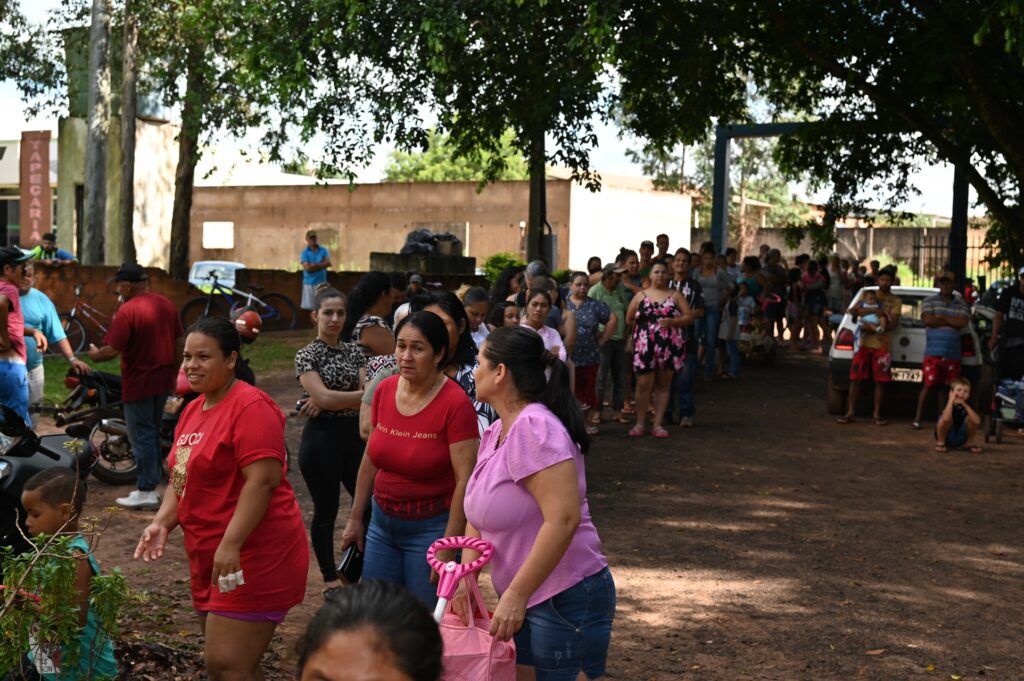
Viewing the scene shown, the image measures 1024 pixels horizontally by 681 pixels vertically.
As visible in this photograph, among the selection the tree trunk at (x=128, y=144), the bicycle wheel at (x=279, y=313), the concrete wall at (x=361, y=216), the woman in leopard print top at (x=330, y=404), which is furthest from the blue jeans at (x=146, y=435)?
the concrete wall at (x=361, y=216)

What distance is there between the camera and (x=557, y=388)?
4.41 metres

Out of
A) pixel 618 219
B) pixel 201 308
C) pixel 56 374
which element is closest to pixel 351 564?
pixel 56 374

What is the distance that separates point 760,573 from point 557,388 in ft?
14.7

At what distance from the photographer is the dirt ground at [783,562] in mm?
6648

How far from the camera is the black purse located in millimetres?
5809

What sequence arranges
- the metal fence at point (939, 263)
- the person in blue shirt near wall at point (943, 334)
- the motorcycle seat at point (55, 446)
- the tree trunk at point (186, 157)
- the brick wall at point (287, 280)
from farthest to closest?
the metal fence at point (939, 263) → the tree trunk at point (186, 157) → the brick wall at point (287, 280) → the person in blue shirt near wall at point (943, 334) → the motorcycle seat at point (55, 446)

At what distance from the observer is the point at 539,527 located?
163 inches

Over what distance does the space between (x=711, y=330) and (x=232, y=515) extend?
13.8 meters

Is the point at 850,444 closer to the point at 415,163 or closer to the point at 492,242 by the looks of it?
the point at 492,242

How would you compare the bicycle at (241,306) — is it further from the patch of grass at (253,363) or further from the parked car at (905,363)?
the parked car at (905,363)

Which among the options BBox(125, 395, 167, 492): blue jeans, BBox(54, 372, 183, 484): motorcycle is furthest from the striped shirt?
BBox(125, 395, 167, 492): blue jeans

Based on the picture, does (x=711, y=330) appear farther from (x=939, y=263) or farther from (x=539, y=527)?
(x=939, y=263)

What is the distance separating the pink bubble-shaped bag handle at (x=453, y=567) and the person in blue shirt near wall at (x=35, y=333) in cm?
676

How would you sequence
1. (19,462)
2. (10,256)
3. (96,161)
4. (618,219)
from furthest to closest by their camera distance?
(618,219)
(96,161)
(10,256)
(19,462)
